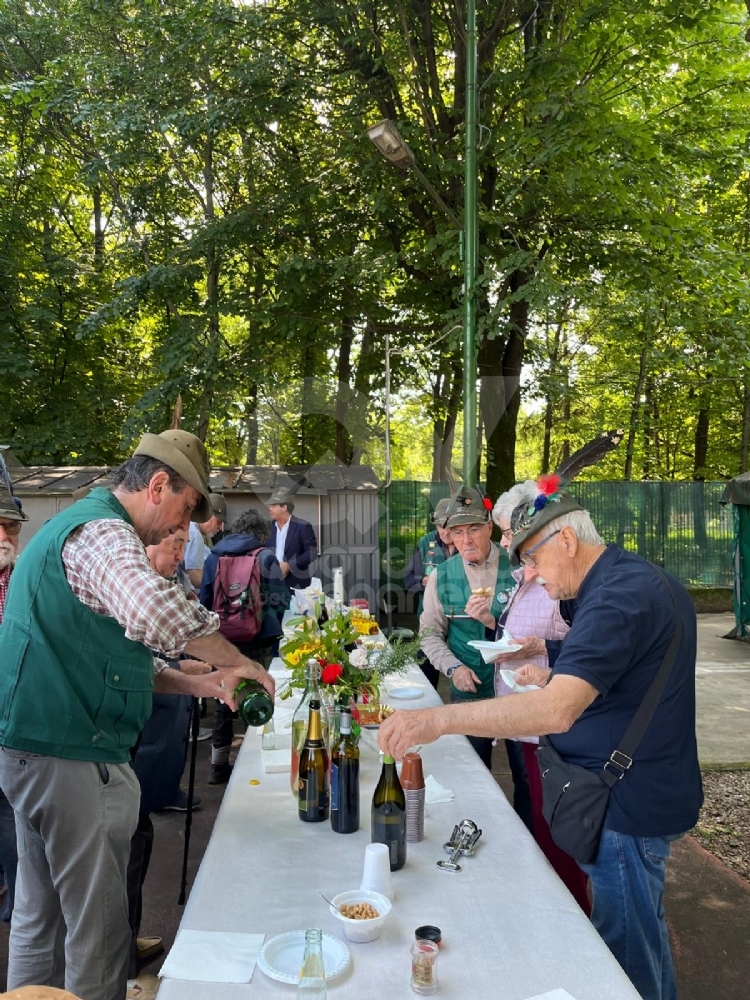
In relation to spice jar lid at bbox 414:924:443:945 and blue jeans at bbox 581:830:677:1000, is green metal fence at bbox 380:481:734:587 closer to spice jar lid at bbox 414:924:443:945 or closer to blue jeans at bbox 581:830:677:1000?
blue jeans at bbox 581:830:677:1000

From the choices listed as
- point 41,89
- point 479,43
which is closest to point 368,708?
point 479,43

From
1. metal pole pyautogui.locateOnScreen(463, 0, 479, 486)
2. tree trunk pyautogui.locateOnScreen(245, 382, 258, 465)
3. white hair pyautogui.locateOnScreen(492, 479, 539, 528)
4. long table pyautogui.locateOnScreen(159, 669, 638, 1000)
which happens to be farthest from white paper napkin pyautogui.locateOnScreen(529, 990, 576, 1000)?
tree trunk pyautogui.locateOnScreen(245, 382, 258, 465)

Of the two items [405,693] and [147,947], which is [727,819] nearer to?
[405,693]

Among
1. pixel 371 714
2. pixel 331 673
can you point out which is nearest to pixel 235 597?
pixel 371 714

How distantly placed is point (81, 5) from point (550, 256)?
749 cm

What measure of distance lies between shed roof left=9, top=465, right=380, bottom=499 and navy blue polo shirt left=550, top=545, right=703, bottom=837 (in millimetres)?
7466

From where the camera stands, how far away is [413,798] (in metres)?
2.29

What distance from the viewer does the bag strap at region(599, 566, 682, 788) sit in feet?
6.80

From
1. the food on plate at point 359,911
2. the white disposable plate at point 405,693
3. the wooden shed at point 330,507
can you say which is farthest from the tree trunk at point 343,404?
the food on plate at point 359,911

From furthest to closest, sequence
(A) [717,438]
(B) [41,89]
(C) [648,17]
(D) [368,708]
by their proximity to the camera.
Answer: (A) [717,438] < (B) [41,89] < (C) [648,17] < (D) [368,708]

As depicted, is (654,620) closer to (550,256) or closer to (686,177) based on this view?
(550,256)

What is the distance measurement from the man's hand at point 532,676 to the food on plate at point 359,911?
1260mm

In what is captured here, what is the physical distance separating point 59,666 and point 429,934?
1.26 meters

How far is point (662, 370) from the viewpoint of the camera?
58.1 feet
